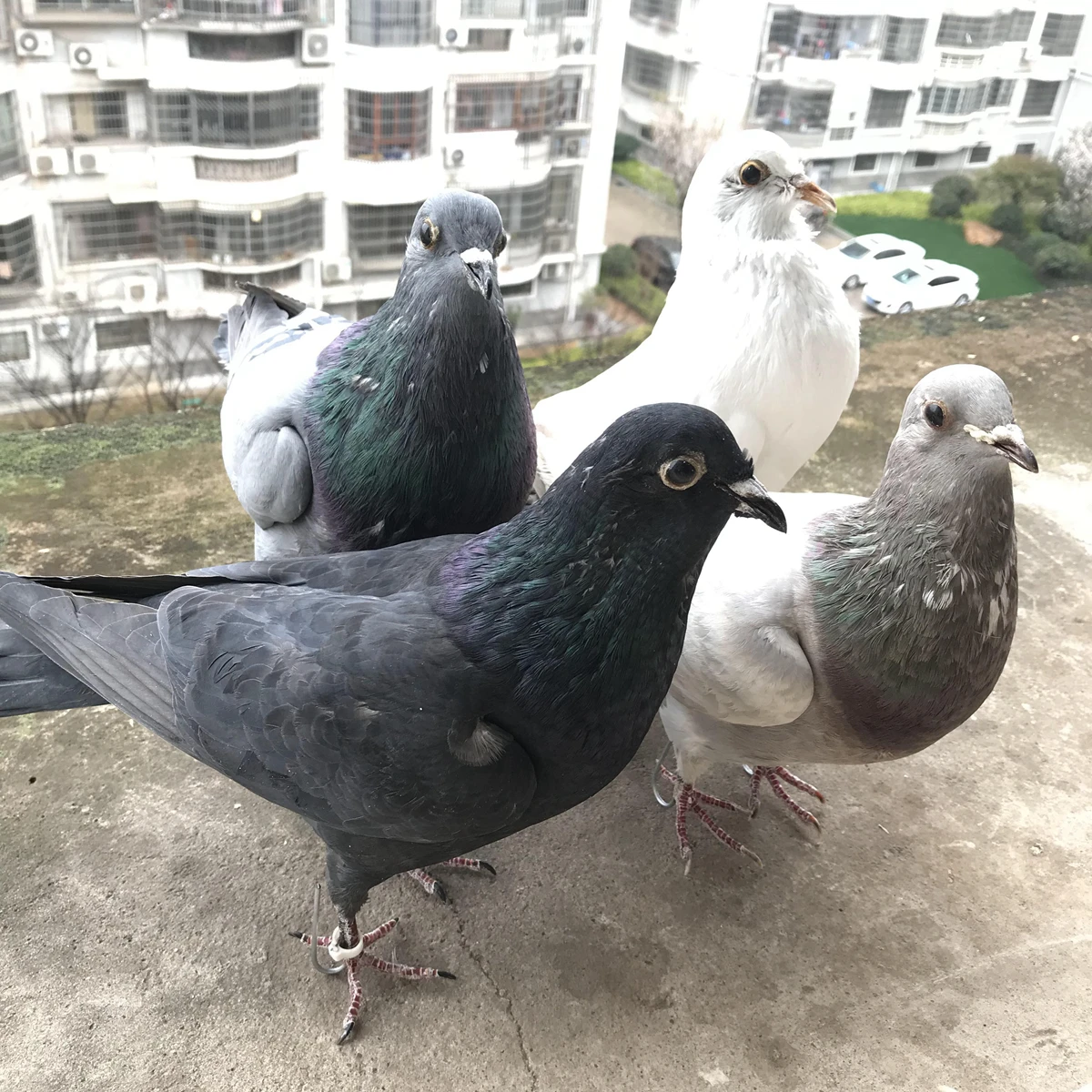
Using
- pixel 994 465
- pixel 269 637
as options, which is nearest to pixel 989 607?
pixel 994 465

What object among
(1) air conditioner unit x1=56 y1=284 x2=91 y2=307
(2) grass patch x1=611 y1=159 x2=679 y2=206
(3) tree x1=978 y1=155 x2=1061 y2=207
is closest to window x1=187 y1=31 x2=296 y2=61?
(1) air conditioner unit x1=56 y1=284 x2=91 y2=307

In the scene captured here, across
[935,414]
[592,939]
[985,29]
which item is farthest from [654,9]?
[592,939]

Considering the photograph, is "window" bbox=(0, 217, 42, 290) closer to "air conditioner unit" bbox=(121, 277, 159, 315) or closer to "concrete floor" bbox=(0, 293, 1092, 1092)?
"air conditioner unit" bbox=(121, 277, 159, 315)

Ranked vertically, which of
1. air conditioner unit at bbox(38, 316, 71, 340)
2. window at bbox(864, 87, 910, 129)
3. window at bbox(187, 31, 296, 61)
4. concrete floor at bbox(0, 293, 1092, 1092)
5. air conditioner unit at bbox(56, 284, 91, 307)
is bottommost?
concrete floor at bbox(0, 293, 1092, 1092)

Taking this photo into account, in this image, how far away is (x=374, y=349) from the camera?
2664 mm

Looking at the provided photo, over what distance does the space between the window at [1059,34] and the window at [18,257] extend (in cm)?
536

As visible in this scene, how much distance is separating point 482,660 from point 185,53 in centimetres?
345

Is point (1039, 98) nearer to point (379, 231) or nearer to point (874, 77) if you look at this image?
point (874, 77)

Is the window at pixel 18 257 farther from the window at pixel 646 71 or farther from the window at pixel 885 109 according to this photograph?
the window at pixel 885 109

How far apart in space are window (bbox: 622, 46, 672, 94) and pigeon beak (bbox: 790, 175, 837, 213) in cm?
234

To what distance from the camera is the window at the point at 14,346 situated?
483 centimetres

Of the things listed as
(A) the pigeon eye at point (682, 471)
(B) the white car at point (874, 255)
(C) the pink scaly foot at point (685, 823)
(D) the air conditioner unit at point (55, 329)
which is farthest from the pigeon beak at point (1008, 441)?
(D) the air conditioner unit at point (55, 329)

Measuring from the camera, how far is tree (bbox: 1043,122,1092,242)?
19.7 ft

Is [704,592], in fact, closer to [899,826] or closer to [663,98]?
[899,826]
